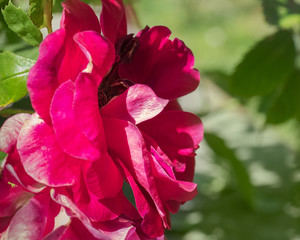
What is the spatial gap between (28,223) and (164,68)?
152mm

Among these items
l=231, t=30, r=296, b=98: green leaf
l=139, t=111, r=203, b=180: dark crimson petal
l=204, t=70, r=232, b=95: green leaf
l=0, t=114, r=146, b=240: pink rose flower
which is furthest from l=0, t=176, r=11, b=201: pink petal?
l=204, t=70, r=232, b=95: green leaf

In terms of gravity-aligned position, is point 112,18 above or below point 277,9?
above

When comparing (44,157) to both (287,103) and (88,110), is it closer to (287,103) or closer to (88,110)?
(88,110)

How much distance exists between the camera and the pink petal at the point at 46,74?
0.90 feet

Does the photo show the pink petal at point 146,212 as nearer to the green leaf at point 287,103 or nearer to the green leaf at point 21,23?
the green leaf at point 21,23

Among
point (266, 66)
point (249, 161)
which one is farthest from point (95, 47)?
point (249, 161)

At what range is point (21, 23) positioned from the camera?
1.07ft

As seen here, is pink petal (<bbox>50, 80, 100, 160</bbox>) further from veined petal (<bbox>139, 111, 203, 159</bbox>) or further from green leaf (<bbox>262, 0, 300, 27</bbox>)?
green leaf (<bbox>262, 0, 300, 27</bbox>)

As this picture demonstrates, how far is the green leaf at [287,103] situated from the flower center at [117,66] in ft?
1.35

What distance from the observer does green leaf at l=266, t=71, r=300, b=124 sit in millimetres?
688

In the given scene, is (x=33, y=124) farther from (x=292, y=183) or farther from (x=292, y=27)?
(x=292, y=183)

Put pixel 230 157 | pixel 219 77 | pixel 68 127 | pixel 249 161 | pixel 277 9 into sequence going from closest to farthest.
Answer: pixel 68 127 → pixel 277 9 → pixel 230 157 → pixel 219 77 → pixel 249 161

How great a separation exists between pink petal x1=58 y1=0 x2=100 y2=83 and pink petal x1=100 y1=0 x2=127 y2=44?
0.05ft

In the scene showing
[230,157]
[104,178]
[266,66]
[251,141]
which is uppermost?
[104,178]
